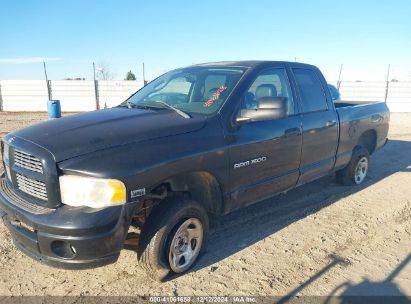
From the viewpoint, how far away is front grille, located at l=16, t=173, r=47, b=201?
2.70 meters

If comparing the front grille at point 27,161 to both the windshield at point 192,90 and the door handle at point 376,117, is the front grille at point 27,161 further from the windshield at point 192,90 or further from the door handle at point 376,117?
the door handle at point 376,117

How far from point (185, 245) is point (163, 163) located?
93cm

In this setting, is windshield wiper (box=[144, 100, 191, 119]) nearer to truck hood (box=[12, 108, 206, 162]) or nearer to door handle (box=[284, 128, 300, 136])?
truck hood (box=[12, 108, 206, 162])

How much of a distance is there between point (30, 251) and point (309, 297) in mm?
2327

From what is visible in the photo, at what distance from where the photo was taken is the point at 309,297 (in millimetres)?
2998

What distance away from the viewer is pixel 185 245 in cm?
332

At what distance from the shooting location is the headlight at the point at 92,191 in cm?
256

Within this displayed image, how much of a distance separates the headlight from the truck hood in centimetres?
20

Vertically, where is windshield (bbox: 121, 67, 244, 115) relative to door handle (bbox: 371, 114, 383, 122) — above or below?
above

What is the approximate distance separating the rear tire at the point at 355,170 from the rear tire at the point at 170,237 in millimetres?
3447

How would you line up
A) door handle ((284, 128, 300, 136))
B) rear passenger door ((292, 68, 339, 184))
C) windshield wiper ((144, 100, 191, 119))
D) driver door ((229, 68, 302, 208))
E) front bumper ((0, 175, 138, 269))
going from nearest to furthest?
front bumper ((0, 175, 138, 269)) < windshield wiper ((144, 100, 191, 119)) < driver door ((229, 68, 302, 208)) < door handle ((284, 128, 300, 136)) < rear passenger door ((292, 68, 339, 184))

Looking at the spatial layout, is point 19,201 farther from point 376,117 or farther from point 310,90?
point 376,117

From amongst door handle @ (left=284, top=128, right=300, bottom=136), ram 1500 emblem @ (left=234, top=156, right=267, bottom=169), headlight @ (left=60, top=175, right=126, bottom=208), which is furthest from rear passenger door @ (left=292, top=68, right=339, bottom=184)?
headlight @ (left=60, top=175, right=126, bottom=208)

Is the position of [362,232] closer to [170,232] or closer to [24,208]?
[170,232]
